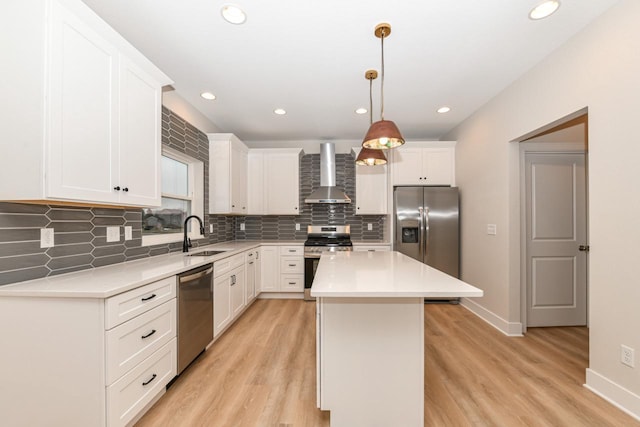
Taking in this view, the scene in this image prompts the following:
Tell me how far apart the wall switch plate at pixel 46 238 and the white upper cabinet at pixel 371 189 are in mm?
3581

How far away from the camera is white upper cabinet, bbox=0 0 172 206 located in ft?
4.17

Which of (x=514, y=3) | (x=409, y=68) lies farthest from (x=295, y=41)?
(x=514, y=3)

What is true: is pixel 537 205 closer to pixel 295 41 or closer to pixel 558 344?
pixel 558 344

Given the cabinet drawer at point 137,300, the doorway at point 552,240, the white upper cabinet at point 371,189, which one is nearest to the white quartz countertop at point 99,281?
the cabinet drawer at point 137,300

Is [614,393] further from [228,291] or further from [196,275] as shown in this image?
[228,291]

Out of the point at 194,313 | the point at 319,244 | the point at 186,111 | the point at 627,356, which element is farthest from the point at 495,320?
the point at 186,111

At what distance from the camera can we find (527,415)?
5.36 feet

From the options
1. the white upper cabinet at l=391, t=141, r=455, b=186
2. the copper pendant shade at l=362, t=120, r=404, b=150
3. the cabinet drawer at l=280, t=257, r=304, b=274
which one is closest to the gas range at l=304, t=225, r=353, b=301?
the cabinet drawer at l=280, t=257, r=304, b=274

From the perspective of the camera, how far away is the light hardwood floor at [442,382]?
1.62 metres

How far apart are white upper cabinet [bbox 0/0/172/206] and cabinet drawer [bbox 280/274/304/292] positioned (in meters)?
2.61

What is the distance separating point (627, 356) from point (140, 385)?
9.91ft

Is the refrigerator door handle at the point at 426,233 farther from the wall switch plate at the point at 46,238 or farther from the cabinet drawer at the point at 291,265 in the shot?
the wall switch plate at the point at 46,238

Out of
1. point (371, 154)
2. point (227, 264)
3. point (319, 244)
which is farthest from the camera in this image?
point (319, 244)

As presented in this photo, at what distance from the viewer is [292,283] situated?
4074 mm
